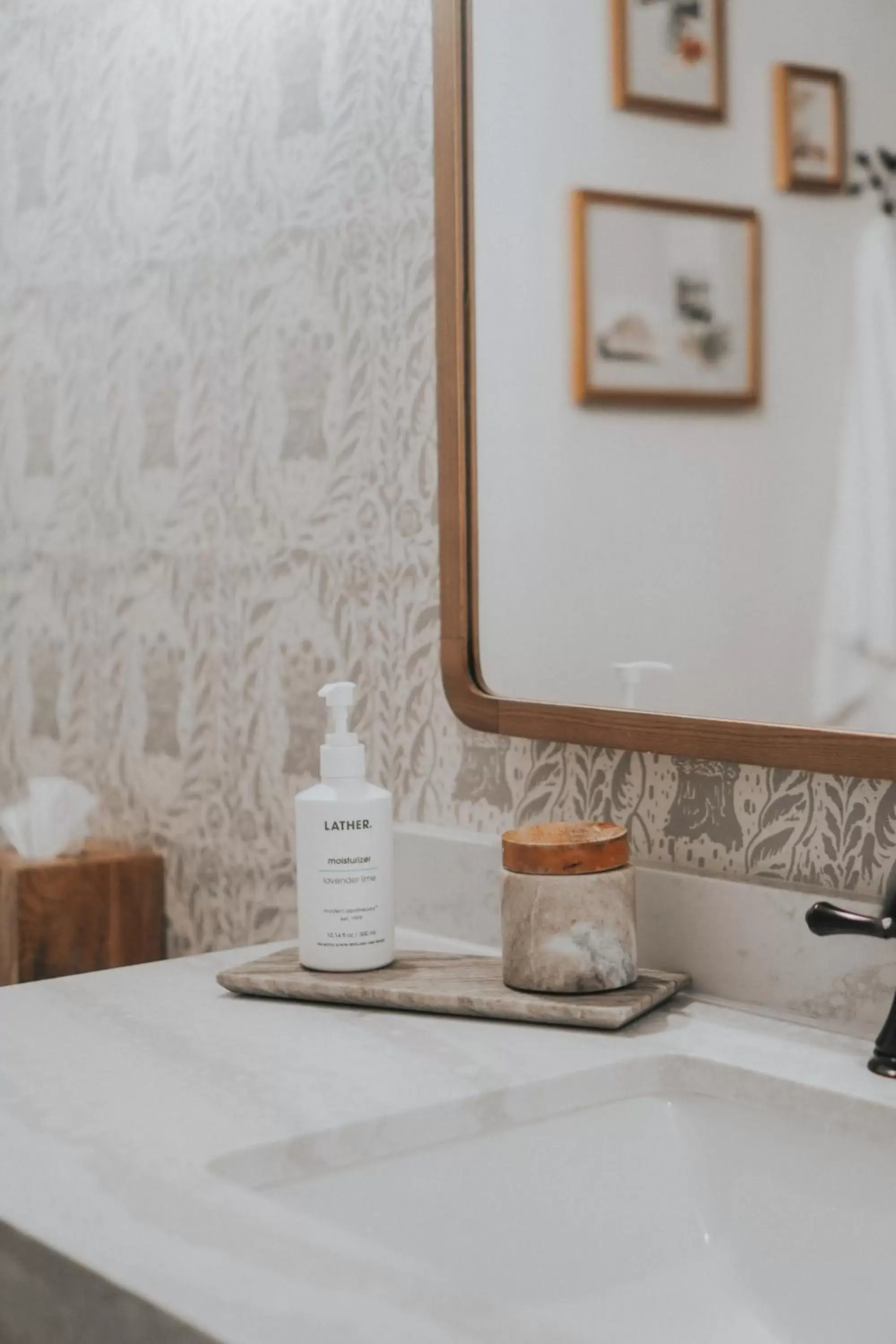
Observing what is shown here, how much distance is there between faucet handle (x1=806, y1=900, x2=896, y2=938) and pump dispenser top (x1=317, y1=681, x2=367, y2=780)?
301mm

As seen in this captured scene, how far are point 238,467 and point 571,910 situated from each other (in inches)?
23.7

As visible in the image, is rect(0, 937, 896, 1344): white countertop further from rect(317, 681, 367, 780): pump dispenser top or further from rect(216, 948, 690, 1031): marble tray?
rect(317, 681, 367, 780): pump dispenser top

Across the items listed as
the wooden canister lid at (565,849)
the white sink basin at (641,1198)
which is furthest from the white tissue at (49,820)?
the white sink basin at (641,1198)

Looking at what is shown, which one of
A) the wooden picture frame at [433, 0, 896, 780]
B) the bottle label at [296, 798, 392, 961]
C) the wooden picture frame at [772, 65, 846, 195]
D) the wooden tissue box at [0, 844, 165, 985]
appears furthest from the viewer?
the wooden tissue box at [0, 844, 165, 985]

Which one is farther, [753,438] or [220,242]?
[220,242]

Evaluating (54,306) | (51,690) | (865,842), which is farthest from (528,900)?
(54,306)

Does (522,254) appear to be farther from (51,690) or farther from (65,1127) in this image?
(51,690)

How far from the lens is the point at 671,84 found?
3.00ft

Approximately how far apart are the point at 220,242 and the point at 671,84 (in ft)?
1.75

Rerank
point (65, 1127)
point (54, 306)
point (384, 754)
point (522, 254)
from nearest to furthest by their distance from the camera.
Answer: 1. point (65, 1127)
2. point (522, 254)
3. point (384, 754)
4. point (54, 306)

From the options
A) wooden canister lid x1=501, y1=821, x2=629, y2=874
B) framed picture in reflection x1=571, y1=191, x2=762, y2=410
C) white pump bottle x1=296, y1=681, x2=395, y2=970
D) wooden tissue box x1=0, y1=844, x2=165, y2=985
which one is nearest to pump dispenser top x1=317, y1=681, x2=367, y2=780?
white pump bottle x1=296, y1=681, x2=395, y2=970

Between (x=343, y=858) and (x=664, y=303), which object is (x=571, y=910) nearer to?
(x=343, y=858)

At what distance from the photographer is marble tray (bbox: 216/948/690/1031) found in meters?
0.85

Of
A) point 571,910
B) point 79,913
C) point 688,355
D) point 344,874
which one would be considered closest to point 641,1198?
point 571,910
